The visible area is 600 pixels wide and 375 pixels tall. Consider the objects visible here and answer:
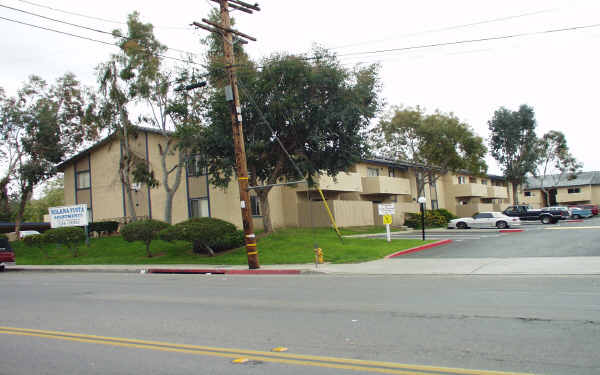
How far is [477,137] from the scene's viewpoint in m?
40.6

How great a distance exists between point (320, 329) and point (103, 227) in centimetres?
3070

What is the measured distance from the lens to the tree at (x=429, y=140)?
3966 cm

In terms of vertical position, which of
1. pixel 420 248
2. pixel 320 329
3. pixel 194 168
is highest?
pixel 194 168

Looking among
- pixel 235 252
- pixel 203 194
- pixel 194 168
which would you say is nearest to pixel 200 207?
pixel 203 194

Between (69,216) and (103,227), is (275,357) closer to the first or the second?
(69,216)

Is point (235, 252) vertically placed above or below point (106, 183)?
below

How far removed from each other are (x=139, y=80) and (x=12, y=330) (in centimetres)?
2349

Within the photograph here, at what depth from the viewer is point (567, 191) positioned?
263 ft

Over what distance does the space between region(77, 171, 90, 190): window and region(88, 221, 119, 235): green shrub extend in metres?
5.16

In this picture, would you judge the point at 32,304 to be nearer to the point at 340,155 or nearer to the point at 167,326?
the point at 167,326

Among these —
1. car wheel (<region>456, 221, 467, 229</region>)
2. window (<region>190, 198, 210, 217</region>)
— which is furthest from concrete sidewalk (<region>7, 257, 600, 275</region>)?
car wheel (<region>456, 221, 467, 229</region>)

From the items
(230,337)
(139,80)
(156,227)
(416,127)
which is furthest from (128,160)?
(230,337)

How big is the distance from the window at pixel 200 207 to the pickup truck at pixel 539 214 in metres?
27.0

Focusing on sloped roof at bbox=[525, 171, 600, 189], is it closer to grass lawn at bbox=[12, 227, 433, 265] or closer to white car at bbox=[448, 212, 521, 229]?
white car at bbox=[448, 212, 521, 229]
